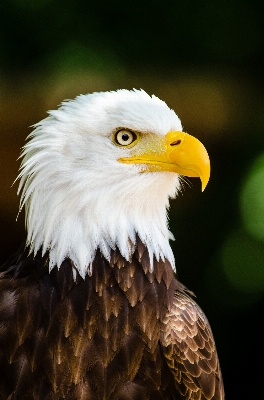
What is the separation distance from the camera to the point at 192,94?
10.2ft

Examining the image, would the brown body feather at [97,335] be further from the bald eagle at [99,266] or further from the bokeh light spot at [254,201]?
the bokeh light spot at [254,201]

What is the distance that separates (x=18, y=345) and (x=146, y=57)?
1.78m

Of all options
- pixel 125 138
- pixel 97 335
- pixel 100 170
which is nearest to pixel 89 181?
pixel 100 170

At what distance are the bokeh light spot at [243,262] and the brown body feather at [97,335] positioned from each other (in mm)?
1247

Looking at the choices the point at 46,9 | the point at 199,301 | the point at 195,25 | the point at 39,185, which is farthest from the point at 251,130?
the point at 39,185

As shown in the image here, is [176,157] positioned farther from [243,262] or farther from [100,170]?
[243,262]

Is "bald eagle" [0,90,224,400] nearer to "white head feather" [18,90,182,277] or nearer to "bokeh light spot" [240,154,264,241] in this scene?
"white head feather" [18,90,182,277]

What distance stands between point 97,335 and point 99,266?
199 millimetres

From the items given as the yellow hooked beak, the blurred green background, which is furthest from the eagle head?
the blurred green background

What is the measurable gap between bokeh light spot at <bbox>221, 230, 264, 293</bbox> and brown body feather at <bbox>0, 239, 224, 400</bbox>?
1247 mm

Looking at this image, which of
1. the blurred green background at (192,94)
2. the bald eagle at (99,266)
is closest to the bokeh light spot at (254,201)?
the blurred green background at (192,94)

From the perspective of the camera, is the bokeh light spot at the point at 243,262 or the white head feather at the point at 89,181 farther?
the bokeh light spot at the point at 243,262

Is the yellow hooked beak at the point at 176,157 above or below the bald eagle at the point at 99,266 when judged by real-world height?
above

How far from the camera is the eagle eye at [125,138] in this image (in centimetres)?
178
